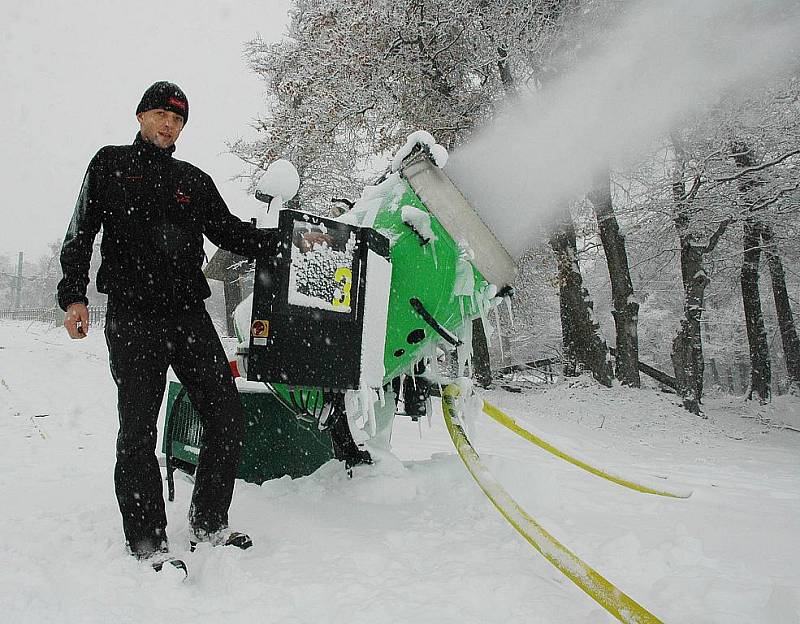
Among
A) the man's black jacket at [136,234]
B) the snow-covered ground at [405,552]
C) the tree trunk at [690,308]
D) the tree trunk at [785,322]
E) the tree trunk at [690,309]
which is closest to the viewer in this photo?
the snow-covered ground at [405,552]

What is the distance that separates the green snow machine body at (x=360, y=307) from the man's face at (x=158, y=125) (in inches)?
21.7

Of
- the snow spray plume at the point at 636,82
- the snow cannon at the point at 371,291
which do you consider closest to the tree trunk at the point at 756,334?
the snow spray plume at the point at 636,82

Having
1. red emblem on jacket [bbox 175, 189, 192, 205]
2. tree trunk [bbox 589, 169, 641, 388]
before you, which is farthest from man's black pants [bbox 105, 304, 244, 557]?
tree trunk [bbox 589, 169, 641, 388]

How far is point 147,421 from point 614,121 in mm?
5144

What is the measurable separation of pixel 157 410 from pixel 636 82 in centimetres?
554

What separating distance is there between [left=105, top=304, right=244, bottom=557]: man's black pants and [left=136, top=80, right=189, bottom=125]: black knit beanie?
753 mm

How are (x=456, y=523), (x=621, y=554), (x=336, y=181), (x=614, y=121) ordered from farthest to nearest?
(x=336, y=181) < (x=614, y=121) < (x=456, y=523) < (x=621, y=554)

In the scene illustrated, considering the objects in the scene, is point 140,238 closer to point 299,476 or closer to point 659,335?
point 299,476

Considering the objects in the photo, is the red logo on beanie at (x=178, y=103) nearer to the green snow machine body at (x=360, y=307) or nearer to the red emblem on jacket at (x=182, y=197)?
the red emblem on jacket at (x=182, y=197)

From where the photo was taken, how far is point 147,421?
1.92m

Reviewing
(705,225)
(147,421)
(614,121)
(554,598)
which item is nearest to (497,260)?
(554,598)

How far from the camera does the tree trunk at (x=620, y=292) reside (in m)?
9.74

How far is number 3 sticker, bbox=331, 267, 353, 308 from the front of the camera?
6.89ft

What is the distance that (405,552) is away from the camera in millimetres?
1961
